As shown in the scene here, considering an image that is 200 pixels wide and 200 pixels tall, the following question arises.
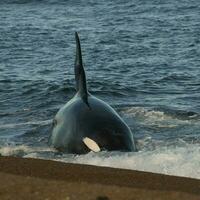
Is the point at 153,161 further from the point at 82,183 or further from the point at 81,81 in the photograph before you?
the point at 82,183

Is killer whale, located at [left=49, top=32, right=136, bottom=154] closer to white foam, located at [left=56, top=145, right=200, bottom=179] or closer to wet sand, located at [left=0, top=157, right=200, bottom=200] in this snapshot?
white foam, located at [left=56, top=145, right=200, bottom=179]

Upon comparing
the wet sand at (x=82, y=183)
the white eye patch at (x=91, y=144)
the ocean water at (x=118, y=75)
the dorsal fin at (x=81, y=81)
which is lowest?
the ocean water at (x=118, y=75)

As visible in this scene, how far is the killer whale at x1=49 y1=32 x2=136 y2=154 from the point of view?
9664 mm

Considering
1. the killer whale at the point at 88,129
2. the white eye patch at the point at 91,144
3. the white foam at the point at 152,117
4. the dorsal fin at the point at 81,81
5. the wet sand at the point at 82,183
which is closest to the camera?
the wet sand at the point at 82,183

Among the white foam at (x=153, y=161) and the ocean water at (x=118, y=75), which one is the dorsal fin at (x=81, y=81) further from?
the white foam at (x=153, y=161)

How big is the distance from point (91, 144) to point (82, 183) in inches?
159

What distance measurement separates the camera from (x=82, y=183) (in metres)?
5.57

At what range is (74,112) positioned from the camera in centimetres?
1065

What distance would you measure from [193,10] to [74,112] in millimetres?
24523

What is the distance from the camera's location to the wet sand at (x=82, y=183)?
17.0 ft

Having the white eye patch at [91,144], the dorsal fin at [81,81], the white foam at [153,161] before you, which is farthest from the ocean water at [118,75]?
the dorsal fin at [81,81]

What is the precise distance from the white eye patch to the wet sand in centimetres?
259

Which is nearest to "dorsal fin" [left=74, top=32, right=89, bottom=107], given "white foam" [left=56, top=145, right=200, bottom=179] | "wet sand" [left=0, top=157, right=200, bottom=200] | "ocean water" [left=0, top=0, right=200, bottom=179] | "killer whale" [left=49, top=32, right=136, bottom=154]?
"killer whale" [left=49, top=32, right=136, bottom=154]

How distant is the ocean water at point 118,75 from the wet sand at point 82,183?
204 cm
